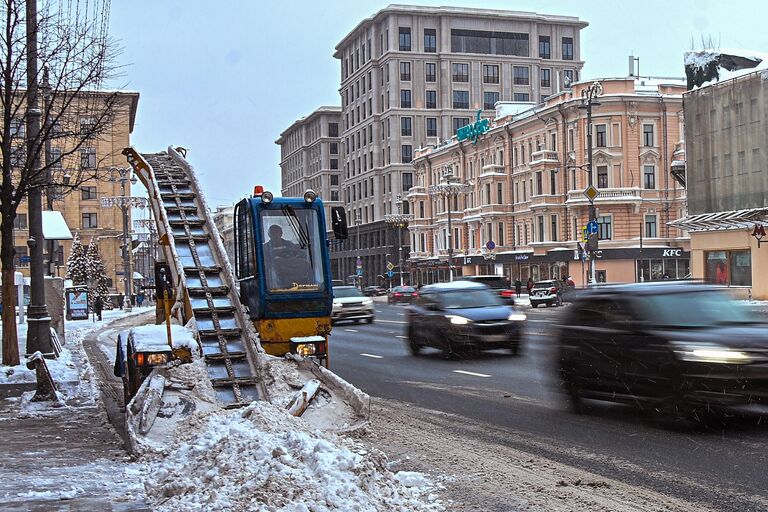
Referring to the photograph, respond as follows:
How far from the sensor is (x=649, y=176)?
206 feet

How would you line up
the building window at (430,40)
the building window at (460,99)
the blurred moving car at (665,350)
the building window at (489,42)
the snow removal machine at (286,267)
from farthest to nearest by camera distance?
the building window at (489,42)
the building window at (460,99)
the building window at (430,40)
the snow removal machine at (286,267)
the blurred moving car at (665,350)

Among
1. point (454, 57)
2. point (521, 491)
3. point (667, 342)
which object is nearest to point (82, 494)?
point (521, 491)

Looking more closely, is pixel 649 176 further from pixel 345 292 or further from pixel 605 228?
pixel 345 292

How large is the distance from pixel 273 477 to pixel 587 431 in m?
4.61

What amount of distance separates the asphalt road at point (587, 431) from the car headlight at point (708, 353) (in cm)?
79

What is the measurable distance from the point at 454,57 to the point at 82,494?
104 metres

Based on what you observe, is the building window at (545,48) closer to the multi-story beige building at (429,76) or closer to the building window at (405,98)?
the multi-story beige building at (429,76)

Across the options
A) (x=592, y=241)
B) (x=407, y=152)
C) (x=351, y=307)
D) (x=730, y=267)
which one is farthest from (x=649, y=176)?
(x=407, y=152)

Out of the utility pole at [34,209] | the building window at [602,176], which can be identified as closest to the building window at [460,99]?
the building window at [602,176]

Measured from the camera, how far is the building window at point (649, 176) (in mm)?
62844

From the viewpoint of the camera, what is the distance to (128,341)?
11.6 m

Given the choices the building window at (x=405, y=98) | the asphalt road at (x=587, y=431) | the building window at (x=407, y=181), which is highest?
the building window at (x=405, y=98)

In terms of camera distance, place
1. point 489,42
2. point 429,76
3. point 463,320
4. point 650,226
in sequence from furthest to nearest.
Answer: point 489,42, point 429,76, point 650,226, point 463,320

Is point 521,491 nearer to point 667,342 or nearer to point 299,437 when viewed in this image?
point 299,437
